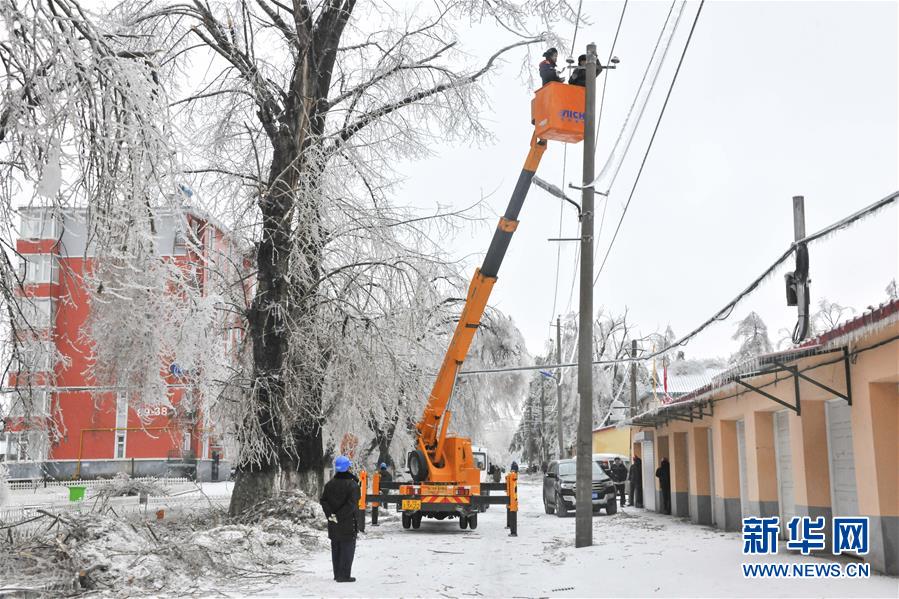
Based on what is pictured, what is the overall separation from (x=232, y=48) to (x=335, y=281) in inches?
204

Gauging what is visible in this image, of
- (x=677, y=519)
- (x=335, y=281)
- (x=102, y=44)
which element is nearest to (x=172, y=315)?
(x=335, y=281)

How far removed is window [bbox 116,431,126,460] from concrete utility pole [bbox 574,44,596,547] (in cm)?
4259

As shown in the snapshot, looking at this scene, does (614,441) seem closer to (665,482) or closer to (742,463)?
(665,482)

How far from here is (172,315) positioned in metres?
16.4

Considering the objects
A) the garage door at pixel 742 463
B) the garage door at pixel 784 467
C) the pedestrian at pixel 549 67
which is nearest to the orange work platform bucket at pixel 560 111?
the pedestrian at pixel 549 67

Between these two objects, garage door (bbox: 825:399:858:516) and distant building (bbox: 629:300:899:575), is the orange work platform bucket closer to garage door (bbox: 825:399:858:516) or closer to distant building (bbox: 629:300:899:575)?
distant building (bbox: 629:300:899:575)

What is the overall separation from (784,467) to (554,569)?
603 cm

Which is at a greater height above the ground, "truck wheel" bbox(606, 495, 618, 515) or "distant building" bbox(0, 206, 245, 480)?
"distant building" bbox(0, 206, 245, 480)

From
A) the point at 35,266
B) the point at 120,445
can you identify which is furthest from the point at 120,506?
the point at 120,445

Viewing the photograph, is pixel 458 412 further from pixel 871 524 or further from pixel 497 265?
pixel 871 524

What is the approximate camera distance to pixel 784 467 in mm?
16281

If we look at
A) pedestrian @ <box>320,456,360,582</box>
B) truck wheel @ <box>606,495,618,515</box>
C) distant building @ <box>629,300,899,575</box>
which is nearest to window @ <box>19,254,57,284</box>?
pedestrian @ <box>320,456,360,582</box>

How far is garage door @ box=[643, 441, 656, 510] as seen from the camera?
2950 centimetres

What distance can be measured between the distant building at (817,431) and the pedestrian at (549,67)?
6036 mm
